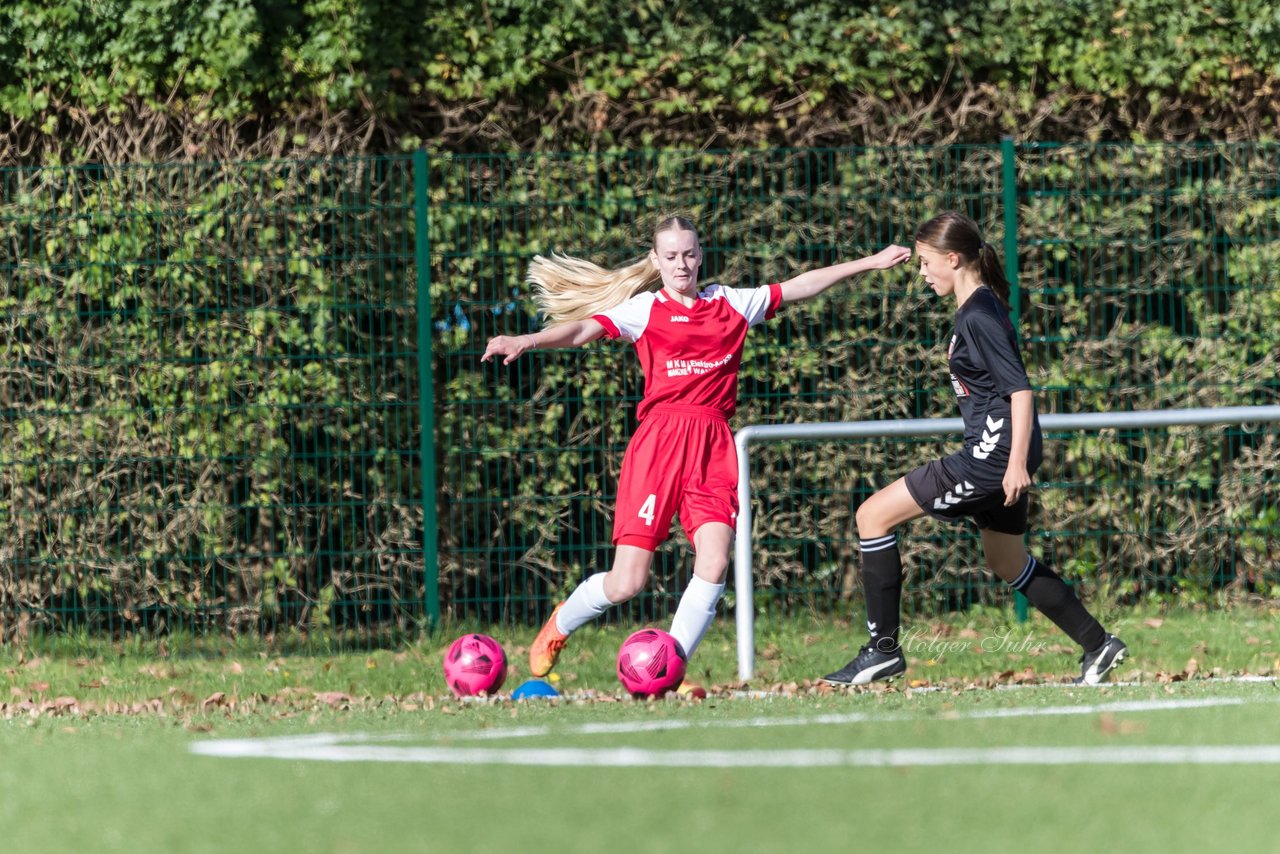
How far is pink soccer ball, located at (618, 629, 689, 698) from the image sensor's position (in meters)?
6.05

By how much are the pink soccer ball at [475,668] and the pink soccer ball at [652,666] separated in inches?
21.2

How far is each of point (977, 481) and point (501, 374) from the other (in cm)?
291

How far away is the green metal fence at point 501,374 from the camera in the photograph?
7.96m

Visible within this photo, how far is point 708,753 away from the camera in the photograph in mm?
4559

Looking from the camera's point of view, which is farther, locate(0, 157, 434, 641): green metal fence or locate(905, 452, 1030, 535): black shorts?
locate(0, 157, 434, 641): green metal fence

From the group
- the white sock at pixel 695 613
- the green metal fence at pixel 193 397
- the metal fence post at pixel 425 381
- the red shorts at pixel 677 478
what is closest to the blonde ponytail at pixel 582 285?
the red shorts at pixel 677 478

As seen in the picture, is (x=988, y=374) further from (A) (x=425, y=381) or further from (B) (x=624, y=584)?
(A) (x=425, y=381)

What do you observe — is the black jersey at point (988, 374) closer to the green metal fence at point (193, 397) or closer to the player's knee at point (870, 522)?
the player's knee at point (870, 522)

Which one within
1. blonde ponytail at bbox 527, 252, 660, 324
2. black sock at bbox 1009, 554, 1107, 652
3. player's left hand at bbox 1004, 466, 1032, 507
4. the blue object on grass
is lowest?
the blue object on grass

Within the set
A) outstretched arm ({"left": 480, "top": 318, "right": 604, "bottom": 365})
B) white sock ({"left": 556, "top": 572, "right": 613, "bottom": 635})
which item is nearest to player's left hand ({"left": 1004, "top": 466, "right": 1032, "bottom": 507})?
white sock ({"left": 556, "top": 572, "right": 613, "bottom": 635})

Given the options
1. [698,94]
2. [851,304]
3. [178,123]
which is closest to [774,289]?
[851,304]

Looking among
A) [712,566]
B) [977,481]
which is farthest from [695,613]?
[977,481]

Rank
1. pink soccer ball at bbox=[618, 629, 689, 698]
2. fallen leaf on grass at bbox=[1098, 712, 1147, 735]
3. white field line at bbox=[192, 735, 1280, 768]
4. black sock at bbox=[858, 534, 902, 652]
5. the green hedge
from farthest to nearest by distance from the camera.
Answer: the green hedge < black sock at bbox=[858, 534, 902, 652] < pink soccer ball at bbox=[618, 629, 689, 698] < fallen leaf on grass at bbox=[1098, 712, 1147, 735] < white field line at bbox=[192, 735, 1280, 768]

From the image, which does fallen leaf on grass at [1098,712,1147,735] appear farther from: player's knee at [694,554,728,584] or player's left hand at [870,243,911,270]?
player's left hand at [870,243,911,270]
